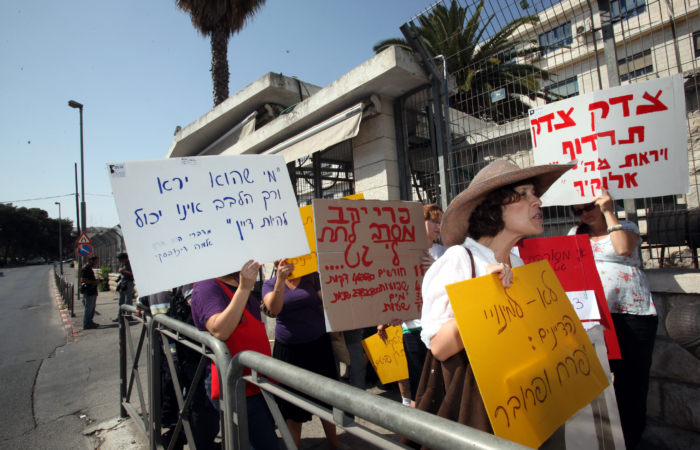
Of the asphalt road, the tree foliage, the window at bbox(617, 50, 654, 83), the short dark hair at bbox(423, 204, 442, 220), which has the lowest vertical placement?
the asphalt road

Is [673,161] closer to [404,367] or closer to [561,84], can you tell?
[561,84]

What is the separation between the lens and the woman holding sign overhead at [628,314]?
2.41 meters

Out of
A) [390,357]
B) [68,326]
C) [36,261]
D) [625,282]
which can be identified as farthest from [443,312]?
[36,261]

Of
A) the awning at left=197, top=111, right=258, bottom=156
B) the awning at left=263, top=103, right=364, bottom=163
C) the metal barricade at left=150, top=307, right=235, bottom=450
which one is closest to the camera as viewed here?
the metal barricade at left=150, top=307, right=235, bottom=450

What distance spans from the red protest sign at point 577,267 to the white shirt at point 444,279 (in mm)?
1073

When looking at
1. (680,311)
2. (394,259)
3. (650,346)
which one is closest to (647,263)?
(650,346)

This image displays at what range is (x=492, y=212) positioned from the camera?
1.68m

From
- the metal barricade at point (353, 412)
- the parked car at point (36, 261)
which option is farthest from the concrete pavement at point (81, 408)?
the parked car at point (36, 261)

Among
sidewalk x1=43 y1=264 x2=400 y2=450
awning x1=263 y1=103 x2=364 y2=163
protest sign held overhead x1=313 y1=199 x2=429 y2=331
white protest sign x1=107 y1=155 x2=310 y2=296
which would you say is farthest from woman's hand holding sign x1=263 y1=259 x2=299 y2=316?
awning x1=263 y1=103 x2=364 y2=163

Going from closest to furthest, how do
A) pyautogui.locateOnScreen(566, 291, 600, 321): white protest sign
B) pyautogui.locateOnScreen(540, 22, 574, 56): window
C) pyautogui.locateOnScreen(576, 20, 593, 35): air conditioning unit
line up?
pyautogui.locateOnScreen(566, 291, 600, 321): white protest sign < pyautogui.locateOnScreen(576, 20, 593, 35): air conditioning unit < pyautogui.locateOnScreen(540, 22, 574, 56): window

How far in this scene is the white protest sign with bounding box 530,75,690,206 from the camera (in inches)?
91.7

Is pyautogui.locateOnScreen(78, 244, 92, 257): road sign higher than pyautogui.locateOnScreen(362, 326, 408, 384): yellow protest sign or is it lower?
higher

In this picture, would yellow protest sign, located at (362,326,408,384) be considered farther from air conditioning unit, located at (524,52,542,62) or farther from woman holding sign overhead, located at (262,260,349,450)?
air conditioning unit, located at (524,52,542,62)

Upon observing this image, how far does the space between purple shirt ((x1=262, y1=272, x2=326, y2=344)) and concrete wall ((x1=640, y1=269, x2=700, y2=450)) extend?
254cm
